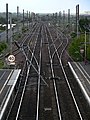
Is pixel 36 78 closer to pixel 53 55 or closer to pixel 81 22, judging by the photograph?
pixel 53 55

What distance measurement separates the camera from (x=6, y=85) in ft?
76.7

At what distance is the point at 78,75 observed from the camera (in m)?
27.4

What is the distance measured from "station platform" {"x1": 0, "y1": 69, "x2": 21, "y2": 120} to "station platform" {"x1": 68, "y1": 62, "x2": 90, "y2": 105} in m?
4.59

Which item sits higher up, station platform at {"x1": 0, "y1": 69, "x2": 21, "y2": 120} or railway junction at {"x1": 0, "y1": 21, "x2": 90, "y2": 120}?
station platform at {"x1": 0, "y1": 69, "x2": 21, "y2": 120}

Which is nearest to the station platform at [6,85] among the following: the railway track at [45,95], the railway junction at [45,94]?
the railway junction at [45,94]

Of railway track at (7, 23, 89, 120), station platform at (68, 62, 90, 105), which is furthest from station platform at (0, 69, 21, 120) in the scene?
station platform at (68, 62, 90, 105)

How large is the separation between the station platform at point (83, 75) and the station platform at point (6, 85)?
4.59 metres

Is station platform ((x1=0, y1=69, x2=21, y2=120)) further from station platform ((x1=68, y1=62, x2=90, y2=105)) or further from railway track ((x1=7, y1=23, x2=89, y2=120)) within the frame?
station platform ((x1=68, y1=62, x2=90, y2=105))

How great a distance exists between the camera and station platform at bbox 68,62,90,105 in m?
22.0

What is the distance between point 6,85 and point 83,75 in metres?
6.86

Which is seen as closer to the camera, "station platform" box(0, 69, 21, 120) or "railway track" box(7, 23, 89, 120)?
"railway track" box(7, 23, 89, 120)

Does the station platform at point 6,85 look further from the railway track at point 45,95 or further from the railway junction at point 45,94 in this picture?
the railway track at point 45,95

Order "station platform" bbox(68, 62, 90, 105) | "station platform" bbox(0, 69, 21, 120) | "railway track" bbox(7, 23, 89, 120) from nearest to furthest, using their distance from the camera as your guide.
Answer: "railway track" bbox(7, 23, 89, 120), "station platform" bbox(0, 69, 21, 120), "station platform" bbox(68, 62, 90, 105)

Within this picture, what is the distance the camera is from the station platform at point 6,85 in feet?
60.8
